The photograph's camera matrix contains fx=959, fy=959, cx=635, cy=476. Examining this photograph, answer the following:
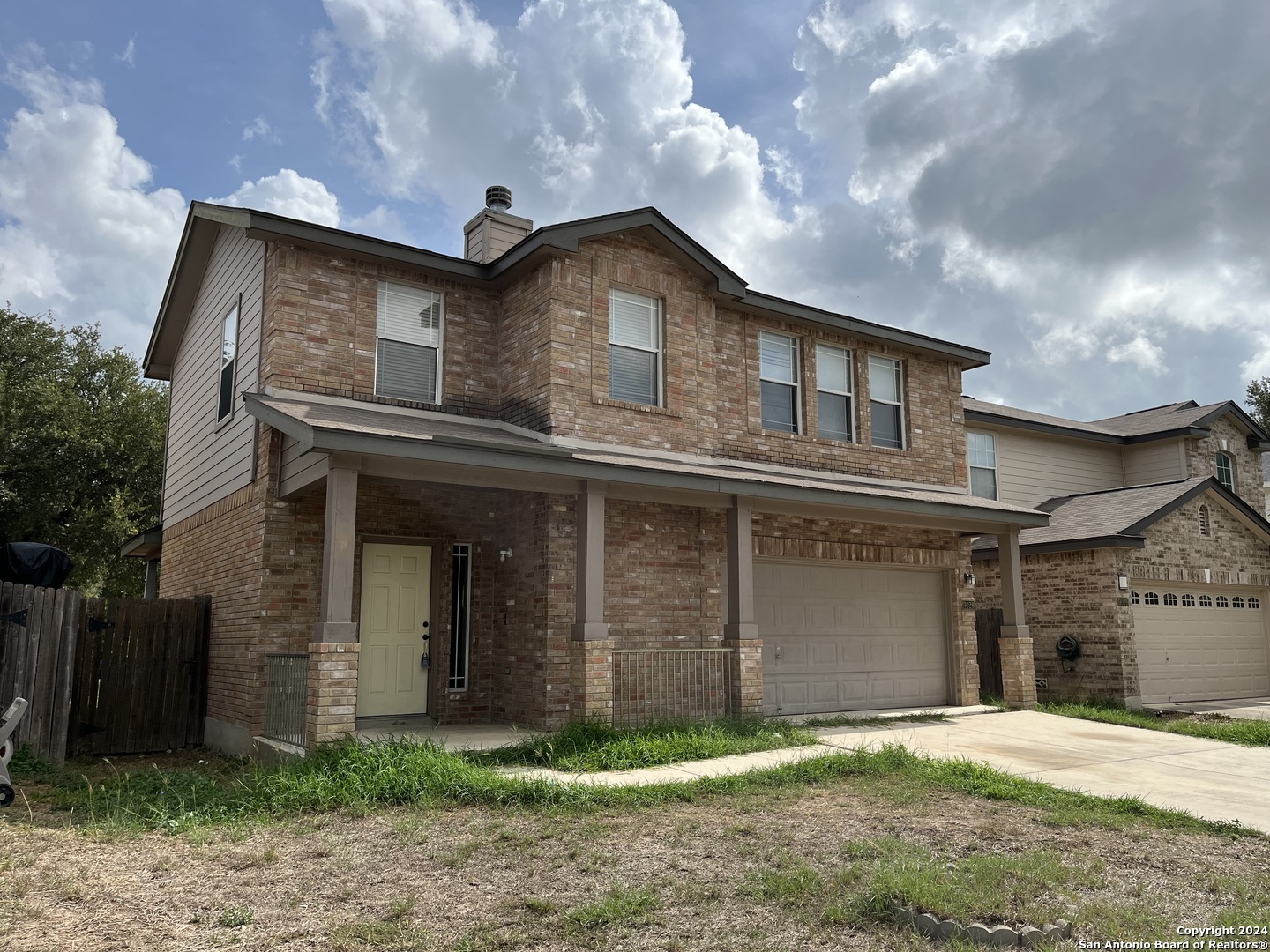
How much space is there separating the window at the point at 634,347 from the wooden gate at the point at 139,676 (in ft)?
20.5

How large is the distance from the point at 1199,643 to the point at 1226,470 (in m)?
7.40

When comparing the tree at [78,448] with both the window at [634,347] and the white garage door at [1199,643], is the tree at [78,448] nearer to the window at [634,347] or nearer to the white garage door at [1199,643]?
the window at [634,347]

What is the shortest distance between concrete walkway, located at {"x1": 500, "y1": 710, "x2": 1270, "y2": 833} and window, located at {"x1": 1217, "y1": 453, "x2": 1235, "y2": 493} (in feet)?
42.3

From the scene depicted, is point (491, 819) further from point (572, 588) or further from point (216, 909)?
point (572, 588)

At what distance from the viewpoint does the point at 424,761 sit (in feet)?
26.5

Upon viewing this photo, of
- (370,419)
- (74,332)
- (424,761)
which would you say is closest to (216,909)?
(424,761)

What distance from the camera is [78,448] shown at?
26609mm

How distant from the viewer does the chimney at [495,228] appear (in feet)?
45.3

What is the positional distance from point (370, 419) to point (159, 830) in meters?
4.88

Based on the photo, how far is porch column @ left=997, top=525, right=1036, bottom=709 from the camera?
47.4 ft

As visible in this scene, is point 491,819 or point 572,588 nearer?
point 491,819

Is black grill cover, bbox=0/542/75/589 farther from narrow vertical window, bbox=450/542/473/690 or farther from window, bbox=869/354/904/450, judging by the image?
window, bbox=869/354/904/450

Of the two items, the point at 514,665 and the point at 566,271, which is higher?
the point at 566,271

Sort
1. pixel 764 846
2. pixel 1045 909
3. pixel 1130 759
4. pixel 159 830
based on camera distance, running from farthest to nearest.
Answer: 1. pixel 1130 759
2. pixel 159 830
3. pixel 764 846
4. pixel 1045 909
